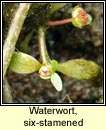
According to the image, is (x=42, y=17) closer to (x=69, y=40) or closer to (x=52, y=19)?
(x=52, y=19)

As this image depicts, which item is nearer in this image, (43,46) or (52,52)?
(43,46)

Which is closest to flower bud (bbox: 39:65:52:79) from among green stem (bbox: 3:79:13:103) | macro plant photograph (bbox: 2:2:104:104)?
macro plant photograph (bbox: 2:2:104:104)

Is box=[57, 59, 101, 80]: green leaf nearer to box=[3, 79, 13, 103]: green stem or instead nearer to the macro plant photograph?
the macro plant photograph

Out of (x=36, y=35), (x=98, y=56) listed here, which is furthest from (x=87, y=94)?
(x=36, y=35)

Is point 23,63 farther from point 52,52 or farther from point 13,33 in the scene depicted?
point 52,52

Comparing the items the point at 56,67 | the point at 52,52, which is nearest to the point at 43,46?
the point at 56,67

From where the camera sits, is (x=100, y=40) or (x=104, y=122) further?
(x=100, y=40)
